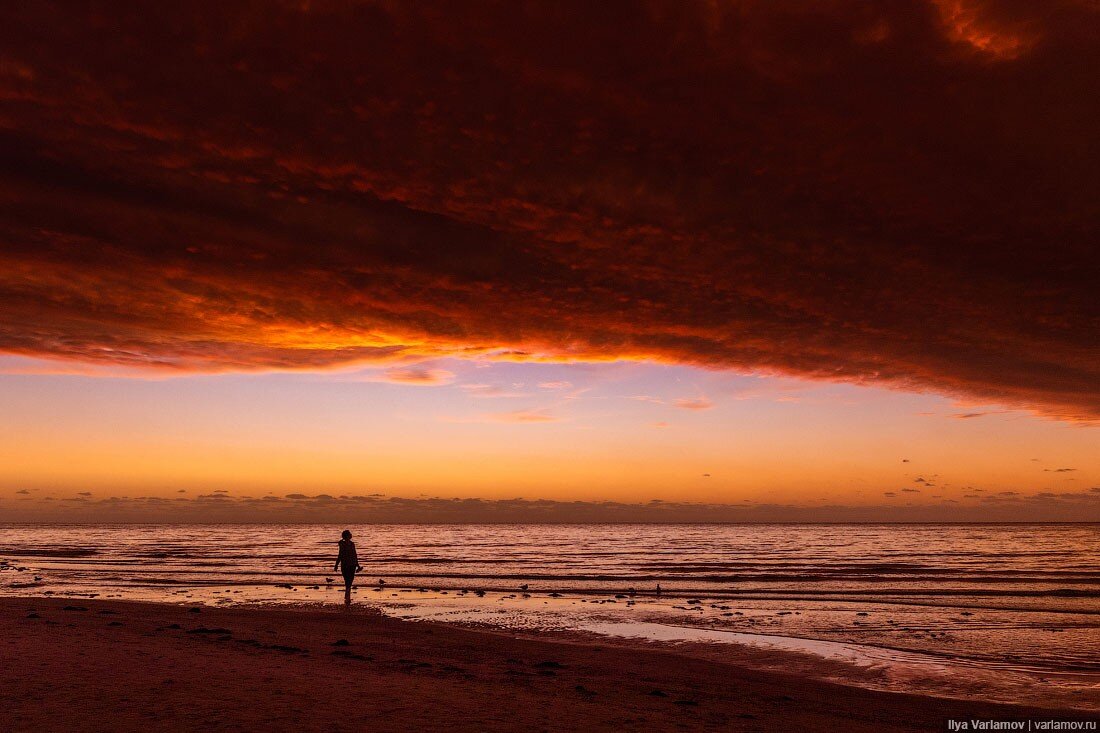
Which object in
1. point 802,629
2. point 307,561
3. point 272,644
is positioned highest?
Answer: point 272,644

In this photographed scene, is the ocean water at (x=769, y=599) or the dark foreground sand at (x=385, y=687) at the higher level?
the dark foreground sand at (x=385, y=687)

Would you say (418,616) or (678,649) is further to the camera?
(418,616)

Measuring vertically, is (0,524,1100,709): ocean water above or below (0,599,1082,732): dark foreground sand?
below

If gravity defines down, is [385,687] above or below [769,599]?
above

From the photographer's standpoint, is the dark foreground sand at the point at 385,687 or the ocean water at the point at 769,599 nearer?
the dark foreground sand at the point at 385,687

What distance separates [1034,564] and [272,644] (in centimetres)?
5316

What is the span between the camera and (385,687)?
1029 cm

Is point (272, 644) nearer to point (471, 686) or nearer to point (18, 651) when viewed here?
point (18, 651)

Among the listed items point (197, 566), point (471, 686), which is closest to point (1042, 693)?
point (471, 686)

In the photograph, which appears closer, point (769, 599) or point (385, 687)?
point (385, 687)

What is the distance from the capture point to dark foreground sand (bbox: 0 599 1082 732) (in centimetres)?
820

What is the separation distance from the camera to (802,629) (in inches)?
826

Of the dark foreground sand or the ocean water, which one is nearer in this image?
the dark foreground sand

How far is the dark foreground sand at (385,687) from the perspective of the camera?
8195 mm
